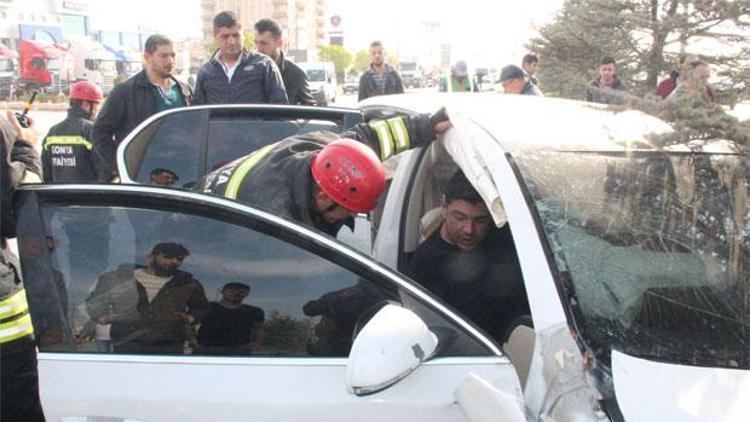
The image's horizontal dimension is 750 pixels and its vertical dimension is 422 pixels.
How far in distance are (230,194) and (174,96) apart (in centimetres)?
280

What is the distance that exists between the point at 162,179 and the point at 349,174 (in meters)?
1.54

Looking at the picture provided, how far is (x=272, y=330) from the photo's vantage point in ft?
5.27

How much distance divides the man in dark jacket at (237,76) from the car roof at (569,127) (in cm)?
243

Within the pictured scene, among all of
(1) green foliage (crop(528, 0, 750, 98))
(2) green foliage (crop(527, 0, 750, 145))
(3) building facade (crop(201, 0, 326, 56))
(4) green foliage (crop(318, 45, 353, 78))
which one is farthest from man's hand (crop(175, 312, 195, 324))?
(3) building facade (crop(201, 0, 326, 56))

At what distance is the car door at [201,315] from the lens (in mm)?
1513

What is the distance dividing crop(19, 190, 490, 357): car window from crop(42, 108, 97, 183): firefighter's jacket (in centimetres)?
354

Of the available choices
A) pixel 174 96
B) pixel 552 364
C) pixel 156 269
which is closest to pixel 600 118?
pixel 552 364

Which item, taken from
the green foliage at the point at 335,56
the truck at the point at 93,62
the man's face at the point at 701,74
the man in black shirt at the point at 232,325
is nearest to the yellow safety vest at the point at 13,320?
the man in black shirt at the point at 232,325

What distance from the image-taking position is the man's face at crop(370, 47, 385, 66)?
26.2 feet

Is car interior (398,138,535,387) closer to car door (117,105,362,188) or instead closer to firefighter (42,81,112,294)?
car door (117,105,362,188)

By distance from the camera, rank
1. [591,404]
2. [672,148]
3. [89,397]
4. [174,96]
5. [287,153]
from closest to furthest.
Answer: [591,404]
[89,397]
[672,148]
[287,153]
[174,96]

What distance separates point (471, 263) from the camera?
93.2 inches

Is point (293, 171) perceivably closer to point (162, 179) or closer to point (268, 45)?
point (162, 179)

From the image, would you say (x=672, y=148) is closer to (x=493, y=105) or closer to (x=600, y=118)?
(x=600, y=118)
